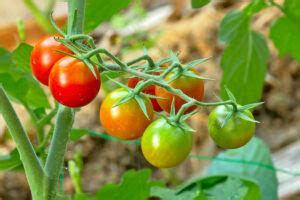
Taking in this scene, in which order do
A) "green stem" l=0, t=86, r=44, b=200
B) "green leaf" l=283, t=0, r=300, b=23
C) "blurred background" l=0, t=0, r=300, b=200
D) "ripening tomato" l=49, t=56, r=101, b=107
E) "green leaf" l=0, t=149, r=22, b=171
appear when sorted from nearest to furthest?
"ripening tomato" l=49, t=56, r=101, b=107, "green stem" l=0, t=86, r=44, b=200, "green leaf" l=0, t=149, r=22, b=171, "green leaf" l=283, t=0, r=300, b=23, "blurred background" l=0, t=0, r=300, b=200

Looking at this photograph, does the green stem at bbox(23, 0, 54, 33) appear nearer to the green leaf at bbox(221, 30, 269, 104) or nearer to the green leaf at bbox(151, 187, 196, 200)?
the green leaf at bbox(221, 30, 269, 104)

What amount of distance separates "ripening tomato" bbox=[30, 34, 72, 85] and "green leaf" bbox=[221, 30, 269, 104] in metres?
0.63

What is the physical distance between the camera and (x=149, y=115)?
2.32 ft

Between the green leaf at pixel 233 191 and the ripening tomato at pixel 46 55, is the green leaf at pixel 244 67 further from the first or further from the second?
the ripening tomato at pixel 46 55

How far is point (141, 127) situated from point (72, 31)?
5.1 inches

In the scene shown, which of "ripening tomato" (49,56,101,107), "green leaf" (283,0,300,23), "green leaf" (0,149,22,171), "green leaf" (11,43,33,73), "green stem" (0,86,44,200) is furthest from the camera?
"green leaf" (283,0,300,23)

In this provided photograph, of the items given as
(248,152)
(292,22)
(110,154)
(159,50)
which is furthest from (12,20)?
(292,22)

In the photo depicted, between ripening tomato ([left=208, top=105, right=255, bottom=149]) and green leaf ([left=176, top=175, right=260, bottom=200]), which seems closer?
ripening tomato ([left=208, top=105, right=255, bottom=149])

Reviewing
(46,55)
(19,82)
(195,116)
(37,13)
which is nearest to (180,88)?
(46,55)

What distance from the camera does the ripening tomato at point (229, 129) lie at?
2.29 ft

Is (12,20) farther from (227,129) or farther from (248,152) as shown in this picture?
(227,129)

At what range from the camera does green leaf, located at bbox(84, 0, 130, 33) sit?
37.8 inches

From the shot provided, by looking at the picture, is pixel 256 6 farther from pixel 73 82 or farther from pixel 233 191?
pixel 73 82

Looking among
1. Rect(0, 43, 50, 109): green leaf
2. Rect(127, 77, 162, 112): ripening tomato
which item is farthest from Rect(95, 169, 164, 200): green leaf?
Rect(127, 77, 162, 112): ripening tomato
